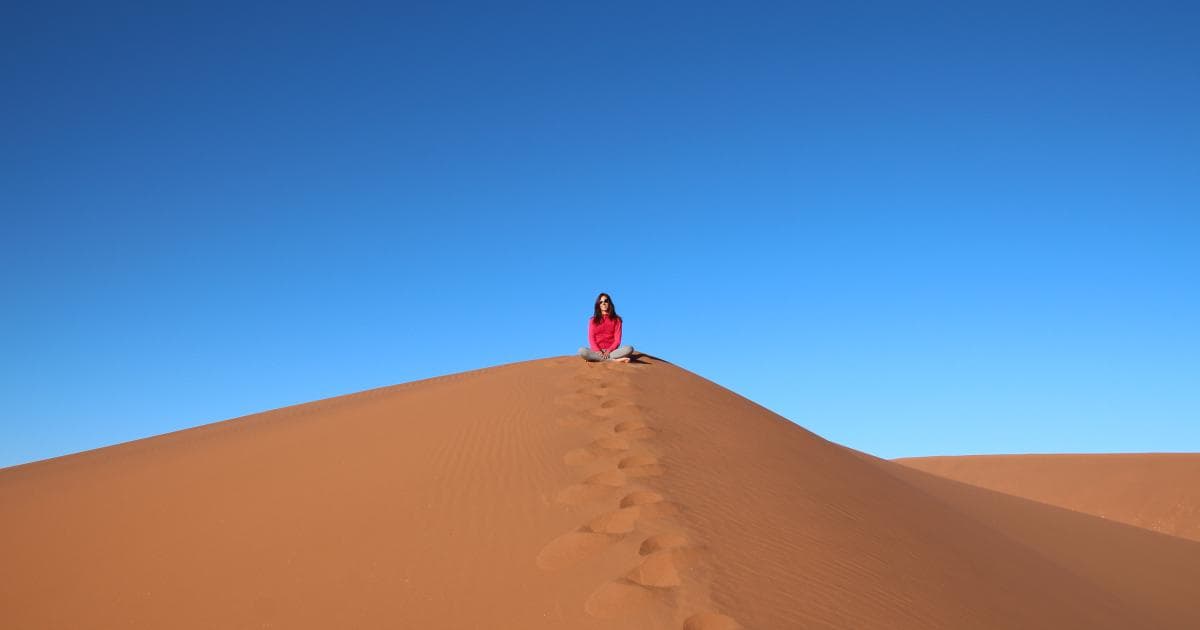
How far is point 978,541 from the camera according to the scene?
9.00 m

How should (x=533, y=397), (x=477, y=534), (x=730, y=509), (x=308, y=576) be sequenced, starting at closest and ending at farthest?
1. (x=308, y=576)
2. (x=477, y=534)
3. (x=730, y=509)
4. (x=533, y=397)

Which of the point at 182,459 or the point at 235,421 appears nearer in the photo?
the point at 182,459

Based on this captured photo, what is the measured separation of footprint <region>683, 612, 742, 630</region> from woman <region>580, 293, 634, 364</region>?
772 cm

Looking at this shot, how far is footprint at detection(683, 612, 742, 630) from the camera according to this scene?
4.59 meters

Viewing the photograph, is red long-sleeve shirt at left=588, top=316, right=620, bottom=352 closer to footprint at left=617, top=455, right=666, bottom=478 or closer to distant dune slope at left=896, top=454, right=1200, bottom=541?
footprint at left=617, top=455, right=666, bottom=478

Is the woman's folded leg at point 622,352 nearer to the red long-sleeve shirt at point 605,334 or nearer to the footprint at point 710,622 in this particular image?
the red long-sleeve shirt at point 605,334

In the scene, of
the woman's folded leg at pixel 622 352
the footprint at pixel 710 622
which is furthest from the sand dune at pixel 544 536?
the woman's folded leg at pixel 622 352

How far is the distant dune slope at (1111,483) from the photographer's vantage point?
87.0ft

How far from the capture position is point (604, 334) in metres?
12.5

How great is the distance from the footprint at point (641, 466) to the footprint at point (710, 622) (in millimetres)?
2224

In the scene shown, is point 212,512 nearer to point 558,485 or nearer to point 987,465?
point 558,485

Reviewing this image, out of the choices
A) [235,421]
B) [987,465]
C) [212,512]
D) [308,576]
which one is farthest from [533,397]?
[987,465]

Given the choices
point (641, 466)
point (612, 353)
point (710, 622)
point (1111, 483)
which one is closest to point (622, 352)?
point (612, 353)

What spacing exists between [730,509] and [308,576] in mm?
3338
